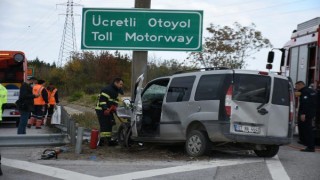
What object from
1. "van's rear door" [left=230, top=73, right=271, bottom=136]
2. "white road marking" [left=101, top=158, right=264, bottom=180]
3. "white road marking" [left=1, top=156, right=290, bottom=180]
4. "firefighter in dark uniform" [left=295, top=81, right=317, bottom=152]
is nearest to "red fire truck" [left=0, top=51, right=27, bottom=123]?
"white road marking" [left=1, top=156, right=290, bottom=180]

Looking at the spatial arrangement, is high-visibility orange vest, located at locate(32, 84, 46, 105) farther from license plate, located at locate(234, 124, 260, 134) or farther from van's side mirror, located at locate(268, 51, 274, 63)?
license plate, located at locate(234, 124, 260, 134)

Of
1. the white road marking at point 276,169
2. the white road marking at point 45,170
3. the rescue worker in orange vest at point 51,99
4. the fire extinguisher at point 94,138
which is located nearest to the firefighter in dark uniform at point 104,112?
the fire extinguisher at point 94,138

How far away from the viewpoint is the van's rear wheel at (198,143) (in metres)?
9.95

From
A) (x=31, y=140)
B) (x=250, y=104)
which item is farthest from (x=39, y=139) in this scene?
(x=250, y=104)

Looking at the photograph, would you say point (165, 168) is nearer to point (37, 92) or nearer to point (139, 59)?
point (139, 59)

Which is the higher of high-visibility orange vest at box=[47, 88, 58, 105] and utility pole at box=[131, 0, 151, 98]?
utility pole at box=[131, 0, 151, 98]

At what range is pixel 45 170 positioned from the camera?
883 centimetres

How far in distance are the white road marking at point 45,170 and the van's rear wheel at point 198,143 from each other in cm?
259

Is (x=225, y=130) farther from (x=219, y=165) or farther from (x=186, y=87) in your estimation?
(x=186, y=87)

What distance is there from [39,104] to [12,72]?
1951 mm

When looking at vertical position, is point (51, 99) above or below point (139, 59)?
below

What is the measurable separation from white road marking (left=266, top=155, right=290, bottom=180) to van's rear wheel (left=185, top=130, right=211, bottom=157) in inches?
47.5

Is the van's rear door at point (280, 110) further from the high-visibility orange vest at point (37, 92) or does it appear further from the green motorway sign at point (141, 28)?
the high-visibility orange vest at point (37, 92)

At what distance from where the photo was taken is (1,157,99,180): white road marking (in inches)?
326
